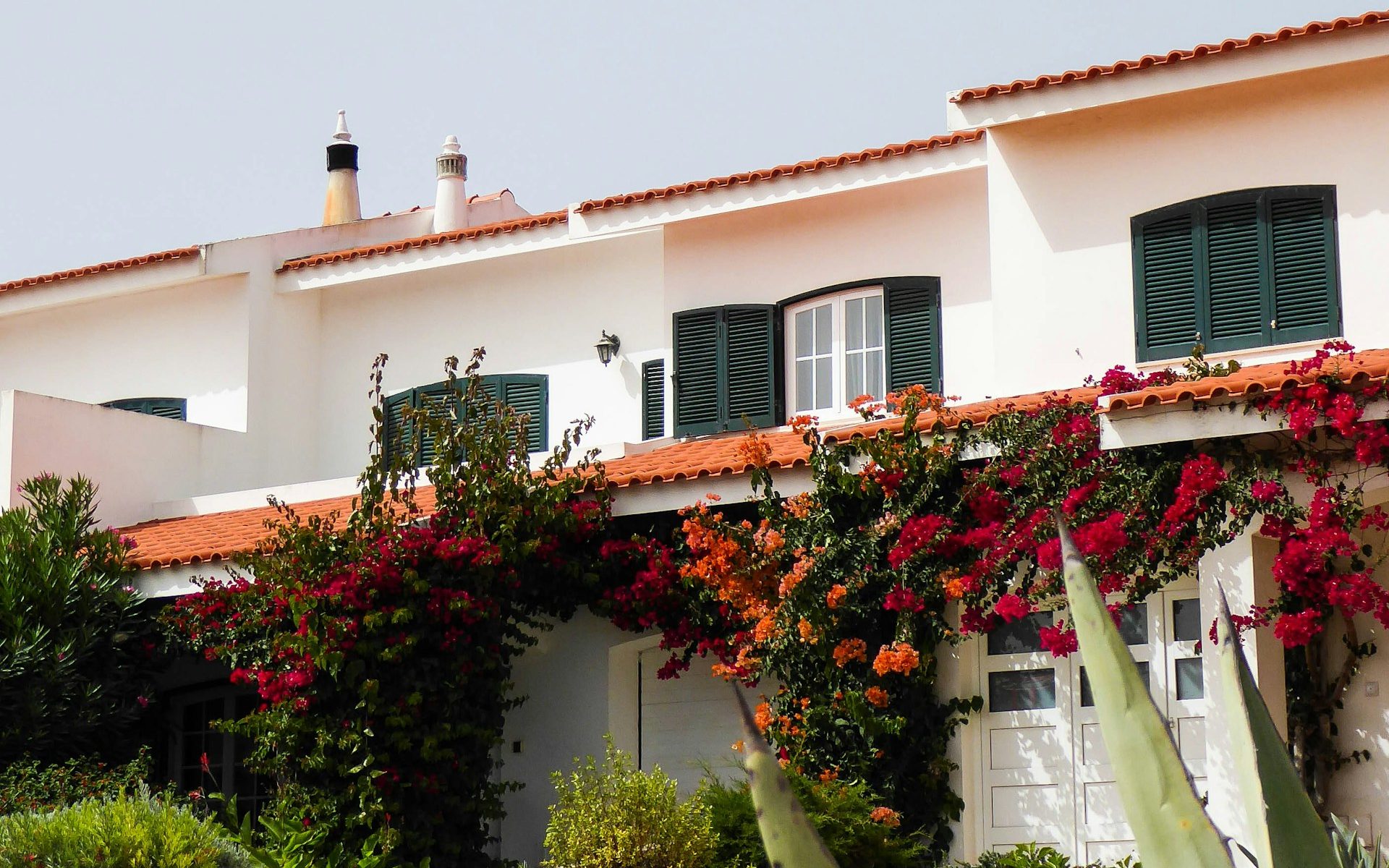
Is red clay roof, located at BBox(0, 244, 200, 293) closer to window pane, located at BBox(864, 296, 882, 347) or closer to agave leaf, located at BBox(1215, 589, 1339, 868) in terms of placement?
window pane, located at BBox(864, 296, 882, 347)

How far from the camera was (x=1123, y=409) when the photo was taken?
9.84m

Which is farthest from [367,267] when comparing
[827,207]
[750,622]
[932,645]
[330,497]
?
[932,645]

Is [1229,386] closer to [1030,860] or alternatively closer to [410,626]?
[1030,860]

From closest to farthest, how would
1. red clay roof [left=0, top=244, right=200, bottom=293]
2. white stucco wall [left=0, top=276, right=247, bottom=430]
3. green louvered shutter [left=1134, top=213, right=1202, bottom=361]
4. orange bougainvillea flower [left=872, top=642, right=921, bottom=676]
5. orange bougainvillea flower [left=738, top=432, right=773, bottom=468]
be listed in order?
1. orange bougainvillea flower [left=872, top=642, right=921, bottom=676]
2. orange bougainvillea flower [left=738, top=432, right=773, bottom=468]
3. green louvered shutter [left=1134, top=213, right=1202, bottom=361]
4. red clay roof [left=0, top=244, right=200, bottom=293]
5. white stucco wall [left=0, top=276, right=247, bottom=430]

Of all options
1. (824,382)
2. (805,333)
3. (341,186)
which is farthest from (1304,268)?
(341,186)

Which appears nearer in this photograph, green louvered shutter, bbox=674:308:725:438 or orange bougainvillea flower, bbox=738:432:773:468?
orange bougainvillea flower, bbox=738:432:773:468

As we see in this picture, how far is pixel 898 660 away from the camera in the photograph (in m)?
10.6

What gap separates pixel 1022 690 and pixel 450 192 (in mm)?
10529

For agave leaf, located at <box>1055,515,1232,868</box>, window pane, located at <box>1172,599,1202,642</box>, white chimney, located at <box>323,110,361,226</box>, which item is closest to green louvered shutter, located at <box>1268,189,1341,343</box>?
window pane, located at <box>1172,599,1202,642</box>

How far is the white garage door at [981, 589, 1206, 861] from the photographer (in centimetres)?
1055

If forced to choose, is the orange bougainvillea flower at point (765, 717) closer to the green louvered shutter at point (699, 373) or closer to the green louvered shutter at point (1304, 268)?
the green louvered shutter at point (699, 373)

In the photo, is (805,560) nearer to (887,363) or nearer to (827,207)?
(887,363)

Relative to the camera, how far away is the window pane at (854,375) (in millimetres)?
14531

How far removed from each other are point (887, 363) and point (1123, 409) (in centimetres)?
470
